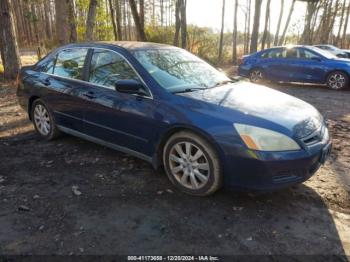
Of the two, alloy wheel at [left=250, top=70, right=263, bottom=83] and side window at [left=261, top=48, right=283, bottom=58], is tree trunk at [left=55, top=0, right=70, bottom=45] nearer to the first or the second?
alloy wheel at [left=250, top=70, right=263, bottom=83]

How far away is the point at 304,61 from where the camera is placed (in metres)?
11.4

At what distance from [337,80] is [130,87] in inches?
358

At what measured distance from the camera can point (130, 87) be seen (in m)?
3.91

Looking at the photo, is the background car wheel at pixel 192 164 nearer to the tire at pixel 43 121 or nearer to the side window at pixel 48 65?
the tire at pixel 43 121

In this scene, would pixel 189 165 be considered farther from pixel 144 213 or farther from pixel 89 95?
pixel 89 95

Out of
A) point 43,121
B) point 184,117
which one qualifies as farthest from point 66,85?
point 184,117

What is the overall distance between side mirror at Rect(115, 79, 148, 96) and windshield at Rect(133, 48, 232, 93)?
221 millimetres

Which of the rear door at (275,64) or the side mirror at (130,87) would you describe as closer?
the side mirror at (130,87)

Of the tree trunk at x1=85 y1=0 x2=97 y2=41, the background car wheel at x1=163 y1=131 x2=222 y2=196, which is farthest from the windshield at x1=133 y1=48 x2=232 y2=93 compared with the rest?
the tree trunk at x1=85 y1=0 x2=97 y2=41

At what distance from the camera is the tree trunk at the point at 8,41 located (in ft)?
34.0

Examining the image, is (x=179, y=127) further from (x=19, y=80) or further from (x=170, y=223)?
(x=19, y=80)

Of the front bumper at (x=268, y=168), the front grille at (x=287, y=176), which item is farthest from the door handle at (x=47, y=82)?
the front grille at (x=287, y=176)

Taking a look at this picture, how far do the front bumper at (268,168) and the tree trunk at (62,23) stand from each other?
1247cm

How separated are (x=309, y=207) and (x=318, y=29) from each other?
34.9 metres
